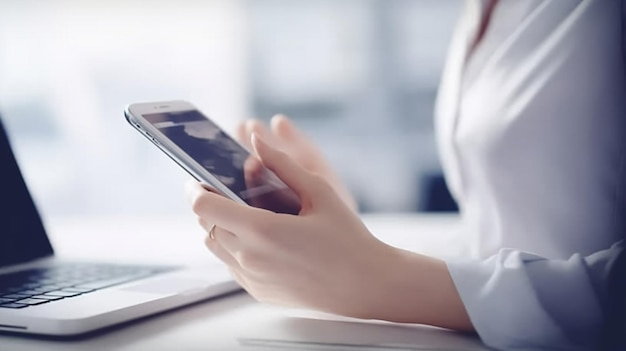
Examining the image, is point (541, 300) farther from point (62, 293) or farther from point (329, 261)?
point (62, 293)

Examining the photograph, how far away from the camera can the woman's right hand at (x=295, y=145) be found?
779 millimetres

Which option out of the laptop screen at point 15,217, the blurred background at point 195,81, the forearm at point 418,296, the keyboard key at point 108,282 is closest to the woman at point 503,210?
the forearm at point 418,296

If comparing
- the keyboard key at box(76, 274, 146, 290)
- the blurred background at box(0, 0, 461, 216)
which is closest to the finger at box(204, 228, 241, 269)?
the keyboard key at box(76, 274, 146, 290)

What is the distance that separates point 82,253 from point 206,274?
0.25m

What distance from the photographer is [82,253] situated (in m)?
0.83

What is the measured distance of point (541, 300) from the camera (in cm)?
46

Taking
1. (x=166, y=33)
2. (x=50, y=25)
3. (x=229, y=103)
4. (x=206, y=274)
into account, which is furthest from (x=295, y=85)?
(x=206, y=274)

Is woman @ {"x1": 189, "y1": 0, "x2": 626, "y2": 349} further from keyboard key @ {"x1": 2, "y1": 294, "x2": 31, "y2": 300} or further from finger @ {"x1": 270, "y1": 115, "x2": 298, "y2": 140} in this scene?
keyboard key @ {"x1": 2, "y1": 294, "x2": 31, "y2": 300}

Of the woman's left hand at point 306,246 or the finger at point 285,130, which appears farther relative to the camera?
the finger at point 285,130

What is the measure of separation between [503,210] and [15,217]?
0.44m

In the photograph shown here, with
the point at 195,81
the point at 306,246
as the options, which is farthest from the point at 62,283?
the point at 195,81

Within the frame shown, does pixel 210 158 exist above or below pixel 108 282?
above

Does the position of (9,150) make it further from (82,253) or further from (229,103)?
(229,103)

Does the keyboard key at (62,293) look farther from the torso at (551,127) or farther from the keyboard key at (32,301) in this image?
the torso at (551,127)
